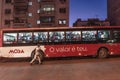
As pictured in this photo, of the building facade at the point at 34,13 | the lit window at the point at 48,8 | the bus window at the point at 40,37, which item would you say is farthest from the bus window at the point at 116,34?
the lit window at the point at 48,8

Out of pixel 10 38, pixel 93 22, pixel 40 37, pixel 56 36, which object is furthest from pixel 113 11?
pixel 10 38

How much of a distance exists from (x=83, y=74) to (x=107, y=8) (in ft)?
204

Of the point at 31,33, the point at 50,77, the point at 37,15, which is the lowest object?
the point at 50,77

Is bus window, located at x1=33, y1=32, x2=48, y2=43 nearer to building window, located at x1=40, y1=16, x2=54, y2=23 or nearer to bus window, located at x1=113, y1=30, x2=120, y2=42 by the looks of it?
bus window, located at x1=113, y1=30, x2=120, y2=42

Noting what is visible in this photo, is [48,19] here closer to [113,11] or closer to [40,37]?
[113,11]

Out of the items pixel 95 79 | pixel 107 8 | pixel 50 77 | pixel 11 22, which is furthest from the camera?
pixel 107 8

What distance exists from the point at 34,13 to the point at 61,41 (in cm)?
3820

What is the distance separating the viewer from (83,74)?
60.3ft

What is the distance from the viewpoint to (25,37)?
1073 inches

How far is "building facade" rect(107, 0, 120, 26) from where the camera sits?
6694cm

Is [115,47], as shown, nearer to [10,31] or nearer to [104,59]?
[104,59]

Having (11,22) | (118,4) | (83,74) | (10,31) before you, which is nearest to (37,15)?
(11,22)

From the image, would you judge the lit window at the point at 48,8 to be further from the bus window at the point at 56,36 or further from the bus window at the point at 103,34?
the bus window at the point at 103,34

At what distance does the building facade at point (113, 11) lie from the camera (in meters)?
66.9
